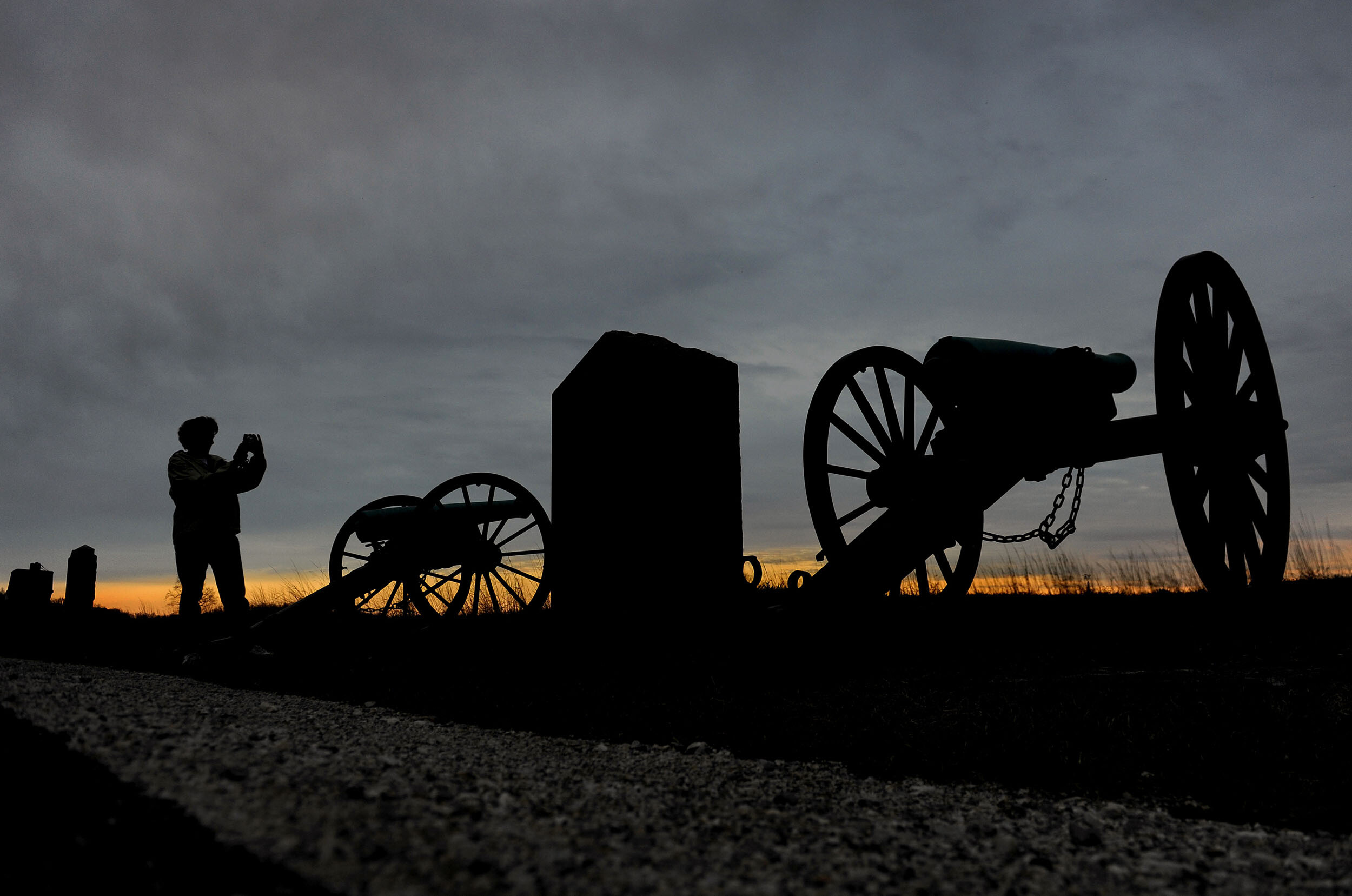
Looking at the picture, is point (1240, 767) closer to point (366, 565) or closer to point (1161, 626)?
point (1161, 626)

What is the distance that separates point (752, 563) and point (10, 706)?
157 inches

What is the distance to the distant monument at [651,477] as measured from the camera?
5738mm

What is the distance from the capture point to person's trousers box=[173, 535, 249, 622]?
24.7 feet

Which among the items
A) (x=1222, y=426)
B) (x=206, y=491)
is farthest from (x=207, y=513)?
(x=1222, y=426)

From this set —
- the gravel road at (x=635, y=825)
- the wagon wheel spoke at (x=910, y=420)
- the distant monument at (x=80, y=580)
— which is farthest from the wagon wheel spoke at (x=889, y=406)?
the distant monument at (x=80, y=580)

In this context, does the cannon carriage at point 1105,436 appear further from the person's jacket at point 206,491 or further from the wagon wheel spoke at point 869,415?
the person's jacket at point 206,491

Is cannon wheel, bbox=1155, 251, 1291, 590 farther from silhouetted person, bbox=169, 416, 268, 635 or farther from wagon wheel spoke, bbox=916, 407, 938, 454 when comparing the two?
silhouetted person, bbox=169, 416, 268, 635

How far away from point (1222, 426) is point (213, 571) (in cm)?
751

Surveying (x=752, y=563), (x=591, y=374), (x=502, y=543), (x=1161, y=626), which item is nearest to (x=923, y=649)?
(x=752, y=563)

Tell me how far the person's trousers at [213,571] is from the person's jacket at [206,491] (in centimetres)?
8

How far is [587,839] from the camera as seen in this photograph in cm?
259

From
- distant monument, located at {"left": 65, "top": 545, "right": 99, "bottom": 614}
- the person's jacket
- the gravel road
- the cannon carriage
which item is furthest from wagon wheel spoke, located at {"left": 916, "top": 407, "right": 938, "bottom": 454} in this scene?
distant monument, located at {"left": 65, "top": 545, "right": 99, "bottom": 614}

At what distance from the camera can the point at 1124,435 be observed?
20.0ft

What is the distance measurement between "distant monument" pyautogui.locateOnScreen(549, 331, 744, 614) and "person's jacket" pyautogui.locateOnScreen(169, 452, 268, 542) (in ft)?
9.94
